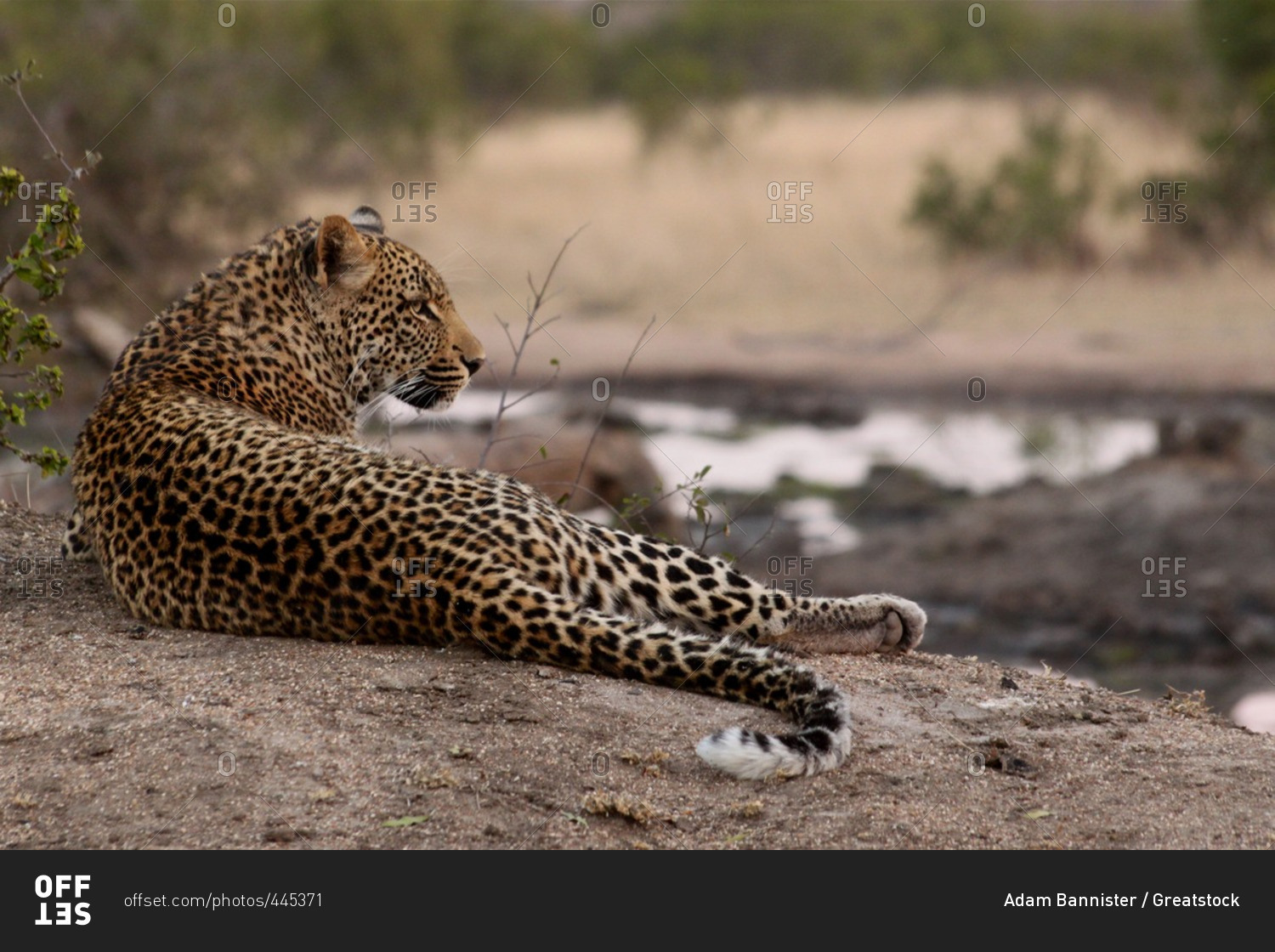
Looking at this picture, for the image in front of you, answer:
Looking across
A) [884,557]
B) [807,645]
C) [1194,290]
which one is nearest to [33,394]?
[807,645]

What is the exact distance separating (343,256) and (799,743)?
325 centimetres

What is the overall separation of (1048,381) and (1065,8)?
4433cm

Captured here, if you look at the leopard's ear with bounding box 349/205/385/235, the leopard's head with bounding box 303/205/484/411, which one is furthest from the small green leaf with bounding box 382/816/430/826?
the leopard's ear with bounding box 349/205/385/235

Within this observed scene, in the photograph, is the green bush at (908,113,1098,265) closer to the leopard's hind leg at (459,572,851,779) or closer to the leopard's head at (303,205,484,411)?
the leopard's head at (303,205,484,411)

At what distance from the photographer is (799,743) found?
16.7 ft

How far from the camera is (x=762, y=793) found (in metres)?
5.07

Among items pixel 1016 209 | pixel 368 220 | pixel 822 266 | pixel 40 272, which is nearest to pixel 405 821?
pixel 40 272

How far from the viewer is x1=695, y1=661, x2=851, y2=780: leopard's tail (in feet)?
16.3

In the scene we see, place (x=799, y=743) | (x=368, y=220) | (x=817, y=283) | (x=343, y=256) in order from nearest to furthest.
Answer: (x=799, y=743) → (x=343, y=256) → (x=368, y=220) → (x=817, y=283)

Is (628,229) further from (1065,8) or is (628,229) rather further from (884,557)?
(1065,8)

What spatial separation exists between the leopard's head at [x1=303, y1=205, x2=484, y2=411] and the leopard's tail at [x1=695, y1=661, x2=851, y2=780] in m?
2.68

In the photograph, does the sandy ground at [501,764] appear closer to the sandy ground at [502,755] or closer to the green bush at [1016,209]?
the sandy ground at [502,755]

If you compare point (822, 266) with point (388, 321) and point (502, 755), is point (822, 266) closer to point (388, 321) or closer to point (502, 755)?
point (388, 321)

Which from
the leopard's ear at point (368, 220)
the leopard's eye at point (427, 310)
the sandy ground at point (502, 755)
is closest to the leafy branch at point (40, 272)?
the sandy ground at point (502, 755)
